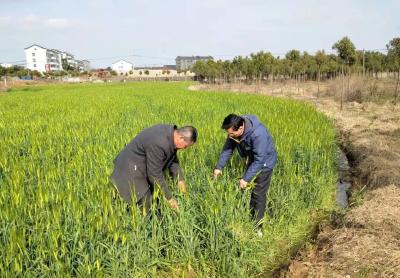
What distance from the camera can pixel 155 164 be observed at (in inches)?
127

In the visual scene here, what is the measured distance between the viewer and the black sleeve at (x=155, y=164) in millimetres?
3207

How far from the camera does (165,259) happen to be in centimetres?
311

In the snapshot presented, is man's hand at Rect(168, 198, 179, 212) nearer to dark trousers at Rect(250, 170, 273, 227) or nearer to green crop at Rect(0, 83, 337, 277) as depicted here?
green crop at Rect(0, 83, 337, 277)

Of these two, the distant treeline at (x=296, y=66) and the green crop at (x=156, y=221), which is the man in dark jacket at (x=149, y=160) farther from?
the distant treeline at (x=296, y=66)

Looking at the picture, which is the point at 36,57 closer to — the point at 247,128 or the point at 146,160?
the point at 146,160

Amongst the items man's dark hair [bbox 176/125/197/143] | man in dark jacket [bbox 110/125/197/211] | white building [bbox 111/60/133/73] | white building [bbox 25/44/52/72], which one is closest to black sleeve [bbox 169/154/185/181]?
man in dark jacket [bbox 110/125/197/211]

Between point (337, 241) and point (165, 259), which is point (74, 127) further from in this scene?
point (337, 241)

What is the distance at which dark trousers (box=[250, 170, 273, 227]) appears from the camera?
12.9 ft

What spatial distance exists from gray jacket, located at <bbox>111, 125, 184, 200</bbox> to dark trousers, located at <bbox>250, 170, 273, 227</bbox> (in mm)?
1052

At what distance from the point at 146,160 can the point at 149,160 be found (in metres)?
0.15

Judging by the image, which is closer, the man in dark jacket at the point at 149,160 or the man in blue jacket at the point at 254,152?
the man in dark jacket at the point at 149,160

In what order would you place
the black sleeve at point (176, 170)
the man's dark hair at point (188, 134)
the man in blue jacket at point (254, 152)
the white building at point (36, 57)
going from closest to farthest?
the man's dark hair at point (188, 134), the man in blue jacket at point (254, 152), the black sleeve at point (176, 170), the white building at point (36, 57)

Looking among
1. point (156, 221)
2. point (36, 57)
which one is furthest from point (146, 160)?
point (36, 57)

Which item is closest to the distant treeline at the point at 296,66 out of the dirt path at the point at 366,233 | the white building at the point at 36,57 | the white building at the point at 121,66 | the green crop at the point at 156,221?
the dirt path at the point at 366,233
